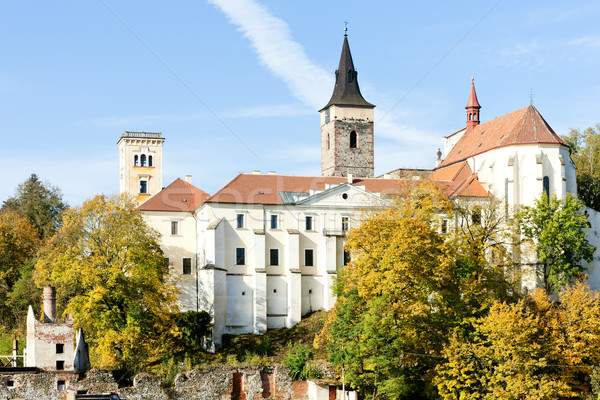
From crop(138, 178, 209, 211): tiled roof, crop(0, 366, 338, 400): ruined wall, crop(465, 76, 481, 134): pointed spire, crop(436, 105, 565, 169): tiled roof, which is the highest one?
crop(465, 76, 481, 134): pointed spire

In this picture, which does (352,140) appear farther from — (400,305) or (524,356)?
(524,356)

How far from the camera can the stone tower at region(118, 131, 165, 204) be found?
88.2 m

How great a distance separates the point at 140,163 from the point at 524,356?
51.6 meters

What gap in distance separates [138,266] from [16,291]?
1209cm

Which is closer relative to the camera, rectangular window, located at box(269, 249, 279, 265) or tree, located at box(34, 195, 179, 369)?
tree, located at box(34, 195, 179, 369)

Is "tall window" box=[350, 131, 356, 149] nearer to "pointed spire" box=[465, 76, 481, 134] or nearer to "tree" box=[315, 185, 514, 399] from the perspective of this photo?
"pointed spire" box=[465, 76, 481, 134]

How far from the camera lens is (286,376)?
49.3m

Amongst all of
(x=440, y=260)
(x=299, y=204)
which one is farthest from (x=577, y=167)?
(x=440, y=260)

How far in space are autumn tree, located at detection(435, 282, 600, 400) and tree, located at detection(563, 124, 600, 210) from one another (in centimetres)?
2550

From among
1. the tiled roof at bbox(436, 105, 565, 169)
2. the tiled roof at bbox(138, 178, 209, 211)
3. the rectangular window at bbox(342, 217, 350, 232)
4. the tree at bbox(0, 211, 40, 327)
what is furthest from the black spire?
the tree at bbox(0, 211, 40, 327)

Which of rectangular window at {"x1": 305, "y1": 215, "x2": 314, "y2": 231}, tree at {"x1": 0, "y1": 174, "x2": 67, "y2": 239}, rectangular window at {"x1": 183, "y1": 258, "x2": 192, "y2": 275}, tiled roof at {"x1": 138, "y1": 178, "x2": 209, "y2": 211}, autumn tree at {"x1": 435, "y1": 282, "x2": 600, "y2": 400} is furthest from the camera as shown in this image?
tree at {"x1": 0, "y1": 174, "x2": 67, "y2": 239}

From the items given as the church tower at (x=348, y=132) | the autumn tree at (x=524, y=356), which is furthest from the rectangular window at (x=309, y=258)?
the church tower at (x=348, y=132)

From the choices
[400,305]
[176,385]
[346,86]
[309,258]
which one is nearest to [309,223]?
[309,258]

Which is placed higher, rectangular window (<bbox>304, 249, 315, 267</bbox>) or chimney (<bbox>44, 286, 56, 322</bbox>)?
rectangular window (<bbox>304, 249, 315, 267</bbox>)
